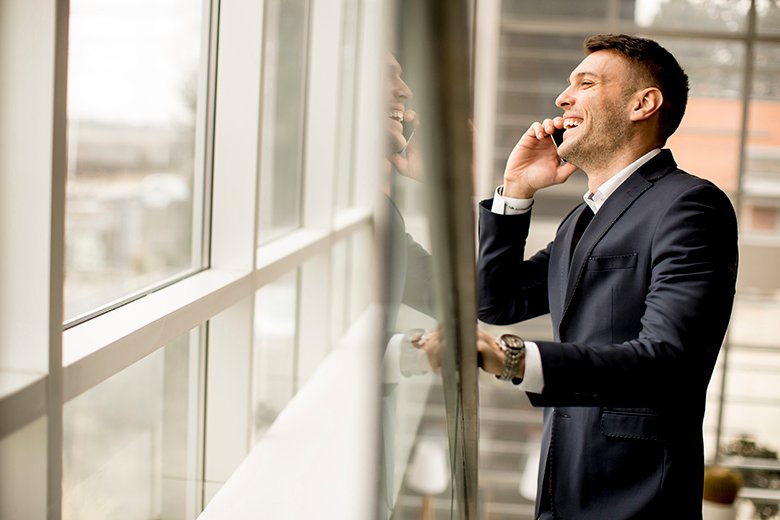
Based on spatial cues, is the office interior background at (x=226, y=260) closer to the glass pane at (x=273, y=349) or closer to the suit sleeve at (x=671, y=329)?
the glass pane at (x=273, y=349)

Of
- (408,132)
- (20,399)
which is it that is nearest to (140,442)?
(20,399)

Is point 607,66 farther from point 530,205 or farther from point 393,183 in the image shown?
point 393,183

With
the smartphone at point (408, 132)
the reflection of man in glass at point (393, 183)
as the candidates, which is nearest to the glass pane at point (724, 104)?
the reflection of man in glass at point (393, 183)

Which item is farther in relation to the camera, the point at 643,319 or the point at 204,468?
the point at 204,468

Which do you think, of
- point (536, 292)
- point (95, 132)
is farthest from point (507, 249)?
point (95, 132)

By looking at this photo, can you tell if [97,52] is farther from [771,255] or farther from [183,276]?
[771,255]

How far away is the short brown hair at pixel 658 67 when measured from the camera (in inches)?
54.9

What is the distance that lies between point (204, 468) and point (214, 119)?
112cm

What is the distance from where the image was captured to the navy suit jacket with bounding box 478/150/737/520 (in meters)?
1.32

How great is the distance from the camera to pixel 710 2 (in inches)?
336

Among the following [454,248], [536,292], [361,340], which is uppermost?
[454,248]

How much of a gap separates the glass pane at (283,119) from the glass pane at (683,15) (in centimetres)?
465

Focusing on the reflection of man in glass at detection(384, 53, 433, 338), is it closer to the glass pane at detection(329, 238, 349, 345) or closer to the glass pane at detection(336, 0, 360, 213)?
the glass pane at detection(329, 238, 349, 345)

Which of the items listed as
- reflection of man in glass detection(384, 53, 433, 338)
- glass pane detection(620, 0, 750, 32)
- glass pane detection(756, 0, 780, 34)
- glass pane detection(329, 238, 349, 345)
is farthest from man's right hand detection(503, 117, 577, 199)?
glass pane detection(756, 0, 780, 34)
